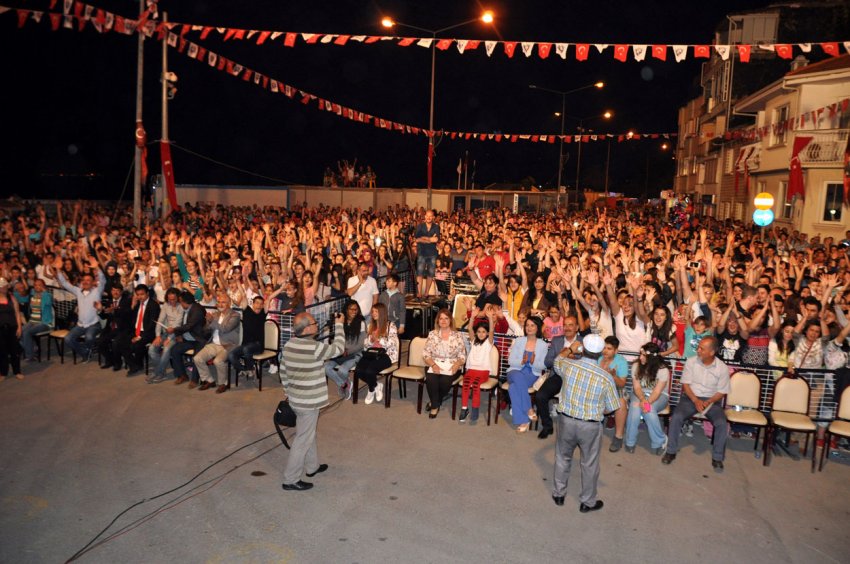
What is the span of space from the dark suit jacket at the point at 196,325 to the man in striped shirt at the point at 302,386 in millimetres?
3893

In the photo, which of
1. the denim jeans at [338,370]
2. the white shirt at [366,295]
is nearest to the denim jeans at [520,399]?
the denim jeans at [338,370]

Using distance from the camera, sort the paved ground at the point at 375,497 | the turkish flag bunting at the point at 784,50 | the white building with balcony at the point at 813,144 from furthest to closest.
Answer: the white building with balcony at the point at 813,144, the turkish flag bunting at the point at 784,50, the paved ground at the point at 375,497

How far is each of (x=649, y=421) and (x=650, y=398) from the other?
26 centimetres

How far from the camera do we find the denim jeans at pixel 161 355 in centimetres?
998

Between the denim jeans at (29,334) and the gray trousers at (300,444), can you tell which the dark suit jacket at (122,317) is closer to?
the denim jeans at (29,334)

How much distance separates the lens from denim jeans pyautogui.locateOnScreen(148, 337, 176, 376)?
9.98 metres

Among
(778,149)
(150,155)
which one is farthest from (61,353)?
(150,155)

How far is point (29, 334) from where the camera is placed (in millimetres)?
10812

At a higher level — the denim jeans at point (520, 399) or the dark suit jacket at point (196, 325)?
the dark suit jacket at point (196, 325)

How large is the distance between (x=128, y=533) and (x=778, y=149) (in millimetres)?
26713

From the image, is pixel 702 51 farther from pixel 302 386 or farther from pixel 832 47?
pixel 302 386

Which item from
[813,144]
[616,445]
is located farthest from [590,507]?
[813,144]

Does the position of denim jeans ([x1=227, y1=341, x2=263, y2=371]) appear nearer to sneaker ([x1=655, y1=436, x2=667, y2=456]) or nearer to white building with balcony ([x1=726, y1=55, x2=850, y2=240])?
sneaker ([x1=655, y1=436, x2=667, y2=456])

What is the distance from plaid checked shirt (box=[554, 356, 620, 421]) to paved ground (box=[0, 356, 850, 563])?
3.09 feet
